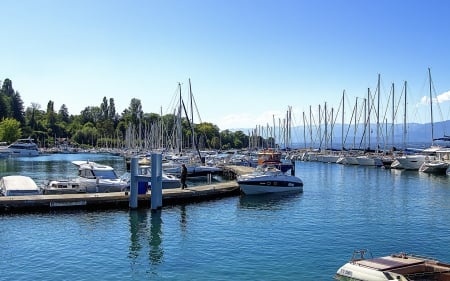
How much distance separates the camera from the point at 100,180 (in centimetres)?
4209

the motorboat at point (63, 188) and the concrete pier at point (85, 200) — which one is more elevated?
the motorboat at point (63, 188)

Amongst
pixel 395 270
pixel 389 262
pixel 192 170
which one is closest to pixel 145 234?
pixel 389 262

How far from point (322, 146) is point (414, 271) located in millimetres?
125910

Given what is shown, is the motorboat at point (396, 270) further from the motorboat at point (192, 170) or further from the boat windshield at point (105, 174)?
the motorboat at point (192, 170)

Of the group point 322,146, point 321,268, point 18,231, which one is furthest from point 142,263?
point 322,146

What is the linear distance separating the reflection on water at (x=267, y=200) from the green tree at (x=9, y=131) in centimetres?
12855

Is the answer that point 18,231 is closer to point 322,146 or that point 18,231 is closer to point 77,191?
point 77,191

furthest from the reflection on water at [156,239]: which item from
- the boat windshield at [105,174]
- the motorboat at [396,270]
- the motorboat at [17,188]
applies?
the boat windshield at [105,174]

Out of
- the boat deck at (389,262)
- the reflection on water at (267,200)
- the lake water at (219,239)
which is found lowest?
the lake water at (219,239)

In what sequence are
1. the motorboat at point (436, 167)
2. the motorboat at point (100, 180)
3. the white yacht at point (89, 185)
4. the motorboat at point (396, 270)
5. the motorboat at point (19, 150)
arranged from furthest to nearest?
the motorboat at point (19, 150) → the motorboat at point (436, 167) → the motorboat at point (100, 180) → the white yacht at point (89, 185) → the motorboat at point (396, 270)

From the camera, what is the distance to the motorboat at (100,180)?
134 feet

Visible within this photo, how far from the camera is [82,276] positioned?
20.4m

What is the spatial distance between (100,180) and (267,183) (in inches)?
624

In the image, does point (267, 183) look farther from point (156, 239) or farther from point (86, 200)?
point (156, 239)
